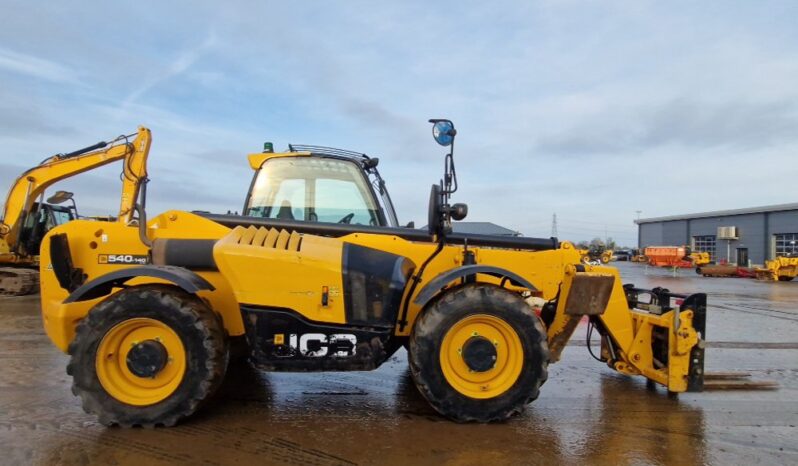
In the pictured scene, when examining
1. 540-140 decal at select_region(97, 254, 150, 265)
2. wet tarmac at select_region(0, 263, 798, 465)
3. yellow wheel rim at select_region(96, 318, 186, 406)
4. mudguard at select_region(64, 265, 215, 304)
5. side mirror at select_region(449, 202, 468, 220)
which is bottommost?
wet tarmac at select_region(0, 263, 798, 465)

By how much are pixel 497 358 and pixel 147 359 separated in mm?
2456

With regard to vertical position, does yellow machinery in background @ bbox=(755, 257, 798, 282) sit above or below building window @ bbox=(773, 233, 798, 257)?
below

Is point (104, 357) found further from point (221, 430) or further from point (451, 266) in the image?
point (451, 266)

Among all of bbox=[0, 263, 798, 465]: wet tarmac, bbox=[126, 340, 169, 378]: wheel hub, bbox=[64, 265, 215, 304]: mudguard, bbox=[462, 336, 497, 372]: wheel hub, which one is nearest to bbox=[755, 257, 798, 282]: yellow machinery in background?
bbox=[0, 263, 798, 465]: wet tarmac

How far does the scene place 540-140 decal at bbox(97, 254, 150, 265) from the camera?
4.25m

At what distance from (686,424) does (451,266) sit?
2137 mm

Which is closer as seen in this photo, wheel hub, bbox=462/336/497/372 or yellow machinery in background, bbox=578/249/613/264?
wheel hub, bbox=462/336/497/372

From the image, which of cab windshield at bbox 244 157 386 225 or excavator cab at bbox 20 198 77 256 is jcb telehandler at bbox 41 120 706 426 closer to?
cab windshield at bbox 244 157 386 225

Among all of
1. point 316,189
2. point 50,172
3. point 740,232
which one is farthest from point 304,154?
point 740,232

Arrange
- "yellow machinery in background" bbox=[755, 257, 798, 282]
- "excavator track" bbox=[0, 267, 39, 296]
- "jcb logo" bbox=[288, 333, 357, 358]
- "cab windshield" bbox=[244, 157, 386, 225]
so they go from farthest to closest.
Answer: "yellow machinery in background" bbox=[755, 257, 798, 282] < "excavator track" bbox=[0, 267, 39, 296] < "cab windshield" bbox=[244, 157, 386, 225] < "jcb logo" bbox=[288, 333, 357, 358]

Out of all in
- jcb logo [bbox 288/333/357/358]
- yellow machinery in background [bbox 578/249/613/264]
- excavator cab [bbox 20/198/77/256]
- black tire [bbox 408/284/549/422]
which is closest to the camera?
black tire [bbox 408/284/549/422]

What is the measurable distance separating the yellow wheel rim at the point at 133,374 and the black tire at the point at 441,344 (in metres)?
1.67

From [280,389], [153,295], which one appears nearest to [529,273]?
[280,389]

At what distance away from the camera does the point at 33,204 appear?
13570mm
